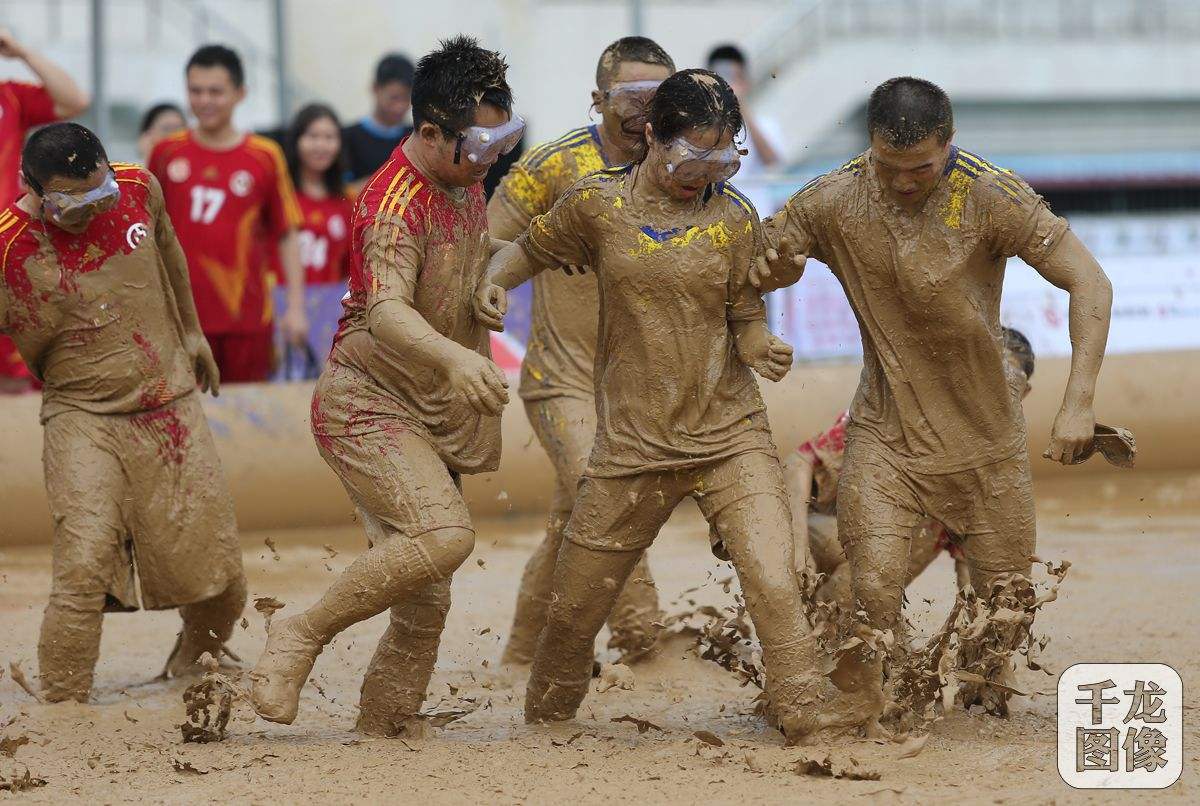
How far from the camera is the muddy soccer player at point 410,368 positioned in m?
5.39

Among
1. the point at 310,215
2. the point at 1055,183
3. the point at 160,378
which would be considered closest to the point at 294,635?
the point at 160,378

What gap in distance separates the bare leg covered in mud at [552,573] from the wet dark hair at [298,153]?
390 centimetres

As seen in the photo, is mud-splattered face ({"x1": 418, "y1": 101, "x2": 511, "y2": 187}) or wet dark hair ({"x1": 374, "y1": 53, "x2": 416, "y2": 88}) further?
wet dark hair ({"x1": 374, "y1": 53, "x2": 416, "y2": 88})

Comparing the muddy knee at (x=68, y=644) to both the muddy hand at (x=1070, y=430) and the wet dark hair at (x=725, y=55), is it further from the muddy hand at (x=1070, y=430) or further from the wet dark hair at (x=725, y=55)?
the wet dark hair at (x=725, y=55)

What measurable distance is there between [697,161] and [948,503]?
4.57 feet

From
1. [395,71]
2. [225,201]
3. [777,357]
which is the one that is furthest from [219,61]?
[777,357]

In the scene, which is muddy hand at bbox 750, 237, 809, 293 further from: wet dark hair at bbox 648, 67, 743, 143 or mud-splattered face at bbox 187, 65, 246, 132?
mud-splattered face at bbox 187, 65, 246, 132

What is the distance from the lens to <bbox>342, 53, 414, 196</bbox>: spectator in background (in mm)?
10750

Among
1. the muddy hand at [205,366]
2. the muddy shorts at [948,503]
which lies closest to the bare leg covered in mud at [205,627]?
the muddy hand at [205,366]

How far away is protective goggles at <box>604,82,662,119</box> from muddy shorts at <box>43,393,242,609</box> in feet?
6.26

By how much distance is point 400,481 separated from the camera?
17.9 feet

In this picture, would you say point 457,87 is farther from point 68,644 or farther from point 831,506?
point 68,644

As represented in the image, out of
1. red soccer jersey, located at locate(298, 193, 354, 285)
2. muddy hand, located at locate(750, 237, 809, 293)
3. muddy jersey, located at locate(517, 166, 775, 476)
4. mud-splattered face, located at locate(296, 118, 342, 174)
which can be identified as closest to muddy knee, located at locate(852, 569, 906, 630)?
muddy jersey, located at locate(517, 166, 775, 476)

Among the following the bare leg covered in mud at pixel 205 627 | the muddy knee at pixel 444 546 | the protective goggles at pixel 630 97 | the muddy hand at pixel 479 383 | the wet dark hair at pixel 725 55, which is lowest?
the bare leg covered in mud at pixel 205 627
